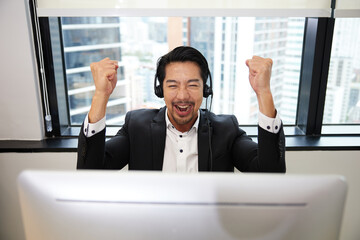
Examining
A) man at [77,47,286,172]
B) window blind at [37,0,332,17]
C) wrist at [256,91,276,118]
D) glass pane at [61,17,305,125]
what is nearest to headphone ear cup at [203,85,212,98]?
man at [77,47,286,172]

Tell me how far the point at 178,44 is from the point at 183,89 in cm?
67

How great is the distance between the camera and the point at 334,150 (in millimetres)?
1943

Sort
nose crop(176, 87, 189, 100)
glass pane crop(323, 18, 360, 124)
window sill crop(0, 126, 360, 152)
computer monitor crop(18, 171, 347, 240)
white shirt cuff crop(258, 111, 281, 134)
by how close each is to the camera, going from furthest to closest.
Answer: glass pane crop(323, 18, 360, 124), window sill crop(0, 126, 360, 152), nose crop(176, 87, 189, 100), white shirt cuff crop(258, 111, 281, 134), computer monitor crop(18, 171, 347, 240)

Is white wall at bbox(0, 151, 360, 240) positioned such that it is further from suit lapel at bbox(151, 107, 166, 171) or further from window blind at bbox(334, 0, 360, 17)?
window blind at bbox(334, 0, 360, 17)

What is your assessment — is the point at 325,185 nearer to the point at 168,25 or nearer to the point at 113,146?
the point at 113,146

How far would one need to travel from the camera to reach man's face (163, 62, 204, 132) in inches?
57.9

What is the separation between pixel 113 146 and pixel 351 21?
1.72 m

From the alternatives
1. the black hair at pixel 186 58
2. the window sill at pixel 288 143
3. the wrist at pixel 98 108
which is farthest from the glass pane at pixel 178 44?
the wrist at pixel 98 108

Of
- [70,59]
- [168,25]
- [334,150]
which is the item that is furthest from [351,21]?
[70,59]

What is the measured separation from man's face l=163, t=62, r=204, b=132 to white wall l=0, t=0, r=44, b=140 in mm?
905

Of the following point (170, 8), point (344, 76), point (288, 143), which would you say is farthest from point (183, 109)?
point (344, 76)

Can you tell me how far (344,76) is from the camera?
6.91ft

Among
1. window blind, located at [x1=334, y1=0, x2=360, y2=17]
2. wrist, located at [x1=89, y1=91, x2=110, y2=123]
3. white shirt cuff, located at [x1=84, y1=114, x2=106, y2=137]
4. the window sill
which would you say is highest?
window blind, located at [x1=334, y1=0, x2=360, y2=17]

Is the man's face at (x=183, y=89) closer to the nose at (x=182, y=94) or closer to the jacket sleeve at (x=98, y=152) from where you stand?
the nose at (x=182, y=94)
